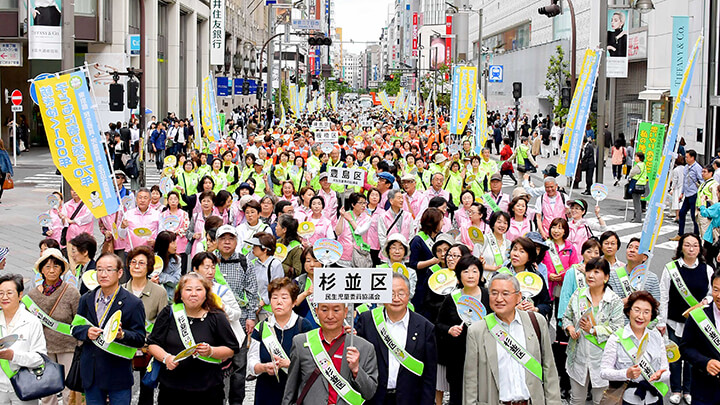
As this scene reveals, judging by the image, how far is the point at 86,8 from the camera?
36.1 m

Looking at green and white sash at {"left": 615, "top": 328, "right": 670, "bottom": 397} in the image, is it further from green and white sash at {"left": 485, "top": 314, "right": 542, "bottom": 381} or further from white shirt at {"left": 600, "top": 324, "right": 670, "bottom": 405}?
green and white sash at {"left": 485, "top": 314, "right": 542, "bottom": 381}

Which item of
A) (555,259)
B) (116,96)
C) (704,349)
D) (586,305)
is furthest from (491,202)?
(116,96)

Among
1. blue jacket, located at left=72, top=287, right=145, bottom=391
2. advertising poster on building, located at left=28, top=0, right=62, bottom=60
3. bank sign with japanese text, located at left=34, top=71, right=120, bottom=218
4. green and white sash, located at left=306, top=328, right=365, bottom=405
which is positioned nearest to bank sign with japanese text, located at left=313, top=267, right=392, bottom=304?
green and white sash, located at left=306, top=328, right=365, bottom=405

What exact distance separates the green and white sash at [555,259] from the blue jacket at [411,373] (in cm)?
319

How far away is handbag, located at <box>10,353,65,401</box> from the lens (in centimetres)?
614

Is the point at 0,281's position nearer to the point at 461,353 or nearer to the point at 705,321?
the point at 461,353

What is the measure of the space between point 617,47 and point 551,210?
1526cm

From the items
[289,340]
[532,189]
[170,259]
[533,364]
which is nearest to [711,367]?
[533,364]

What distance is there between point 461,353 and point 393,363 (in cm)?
108

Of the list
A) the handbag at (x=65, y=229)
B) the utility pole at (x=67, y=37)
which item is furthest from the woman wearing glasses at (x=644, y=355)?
the utility pole at (x=67, y=37)

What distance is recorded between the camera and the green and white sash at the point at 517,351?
5.75m

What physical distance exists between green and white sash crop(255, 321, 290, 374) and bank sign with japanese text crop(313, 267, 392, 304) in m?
0.60

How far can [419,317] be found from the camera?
6004mm

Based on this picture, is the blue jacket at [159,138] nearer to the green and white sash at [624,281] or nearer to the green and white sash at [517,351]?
the green and white sash at [624,281]
